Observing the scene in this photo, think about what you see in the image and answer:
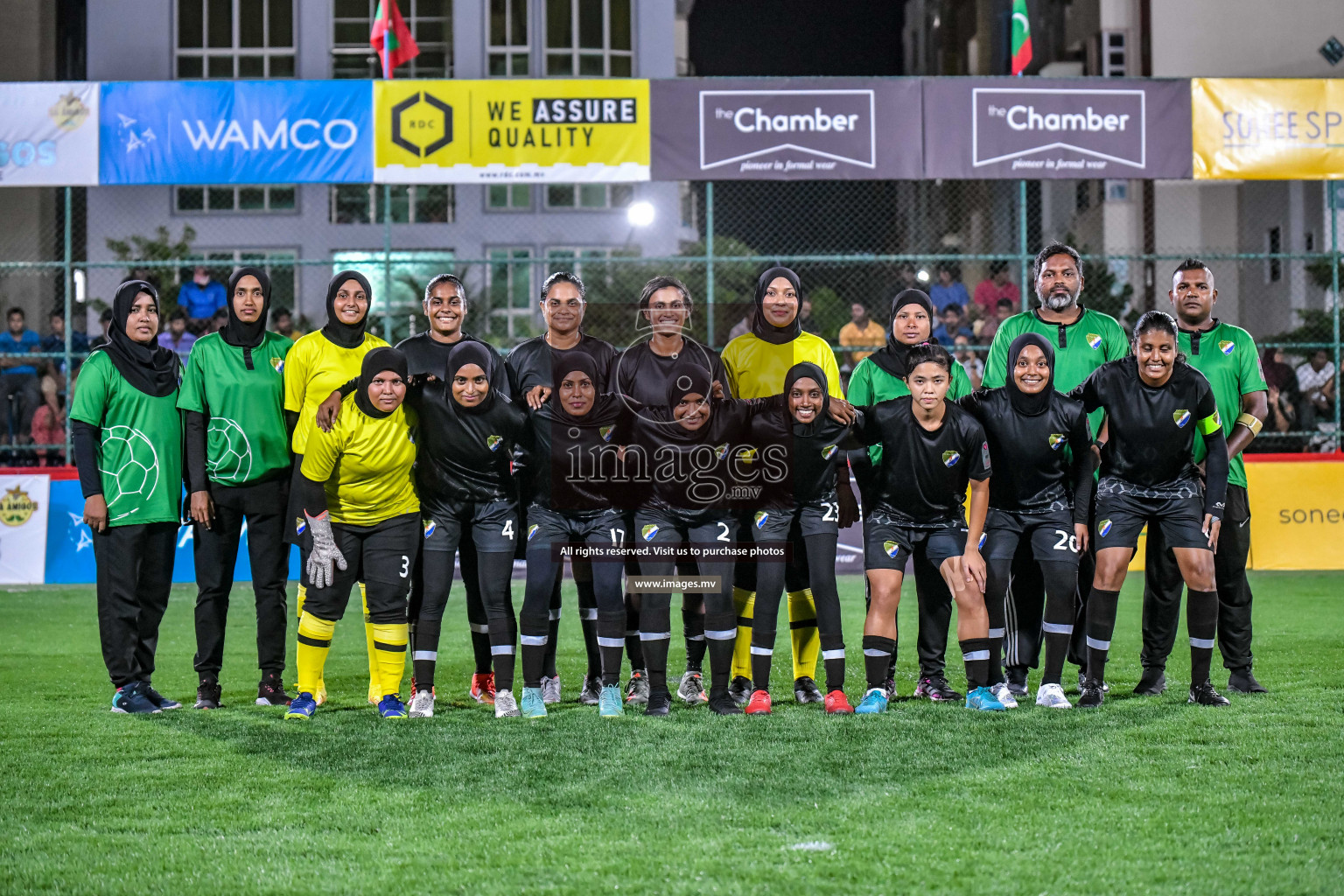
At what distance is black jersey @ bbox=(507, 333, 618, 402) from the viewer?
673cm

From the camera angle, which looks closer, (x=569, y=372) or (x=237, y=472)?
(x=569, y=372)

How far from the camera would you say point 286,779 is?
5.18m

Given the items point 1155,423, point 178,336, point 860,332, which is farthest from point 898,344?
point 178,336

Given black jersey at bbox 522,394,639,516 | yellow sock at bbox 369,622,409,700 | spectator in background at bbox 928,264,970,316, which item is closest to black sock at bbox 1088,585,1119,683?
black jersey at bbox 522,394,639,516

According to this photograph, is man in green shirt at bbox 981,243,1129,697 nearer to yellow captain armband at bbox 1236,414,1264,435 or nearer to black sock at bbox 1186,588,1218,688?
black sock at bbox 1186,588,1218,688

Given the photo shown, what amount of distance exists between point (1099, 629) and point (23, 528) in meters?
10.4

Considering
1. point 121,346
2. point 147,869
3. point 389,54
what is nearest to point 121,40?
point 389,54

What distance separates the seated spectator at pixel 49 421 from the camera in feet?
46.2

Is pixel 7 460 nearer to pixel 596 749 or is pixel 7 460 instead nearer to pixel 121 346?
pixel 121 346

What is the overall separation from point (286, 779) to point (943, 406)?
3.35 meters

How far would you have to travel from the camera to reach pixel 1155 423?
6.58m

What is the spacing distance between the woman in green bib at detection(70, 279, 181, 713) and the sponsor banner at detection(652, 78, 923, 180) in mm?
7625

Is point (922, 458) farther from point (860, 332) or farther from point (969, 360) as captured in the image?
point (860, 332)

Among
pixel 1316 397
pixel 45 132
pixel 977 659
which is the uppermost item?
pixel 45 132
